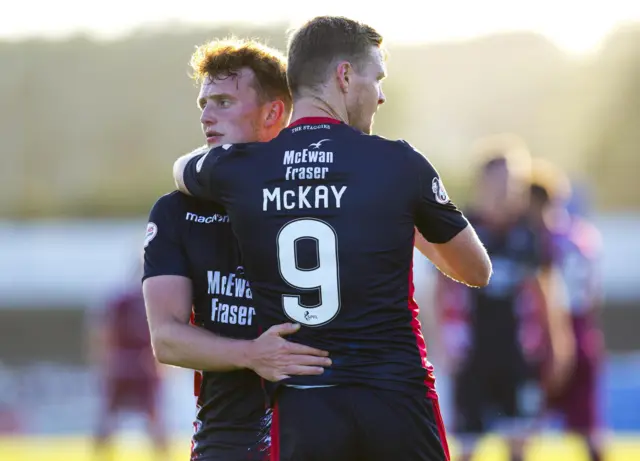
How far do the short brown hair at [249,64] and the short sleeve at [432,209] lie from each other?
653 millimetres

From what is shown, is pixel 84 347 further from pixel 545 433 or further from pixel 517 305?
pixel 517 305

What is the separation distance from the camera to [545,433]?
13.5 m

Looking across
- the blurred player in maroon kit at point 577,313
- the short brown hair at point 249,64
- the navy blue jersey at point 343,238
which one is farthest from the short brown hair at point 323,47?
the blurred player in maroon kit at point 577,313

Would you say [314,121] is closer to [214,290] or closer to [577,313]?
[214,290]

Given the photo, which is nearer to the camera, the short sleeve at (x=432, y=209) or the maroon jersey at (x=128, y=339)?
the short sleeve at (x=432, y=209)

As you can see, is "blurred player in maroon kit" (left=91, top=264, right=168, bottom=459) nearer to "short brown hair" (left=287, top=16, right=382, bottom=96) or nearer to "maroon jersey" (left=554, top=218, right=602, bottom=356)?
"maroon jersey" (left=554, top=218, right=602, bottom=356)

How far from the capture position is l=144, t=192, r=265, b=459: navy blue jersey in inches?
136

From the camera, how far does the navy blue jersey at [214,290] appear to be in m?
3.45

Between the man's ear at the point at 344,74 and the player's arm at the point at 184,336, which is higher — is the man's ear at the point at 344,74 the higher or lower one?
the higher one

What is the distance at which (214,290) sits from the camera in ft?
11.4

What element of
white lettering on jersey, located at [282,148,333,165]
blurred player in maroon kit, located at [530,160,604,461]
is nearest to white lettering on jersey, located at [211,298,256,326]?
white lettering on jersey, located at [282,148,333,165]

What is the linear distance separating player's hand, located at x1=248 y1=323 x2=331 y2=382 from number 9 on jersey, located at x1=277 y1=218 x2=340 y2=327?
56 millimetres

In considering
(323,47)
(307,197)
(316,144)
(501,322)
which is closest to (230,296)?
(307,197)

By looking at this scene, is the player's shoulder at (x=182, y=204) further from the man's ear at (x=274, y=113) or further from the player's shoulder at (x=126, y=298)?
the player's shoulder at (x=126, y=298)
